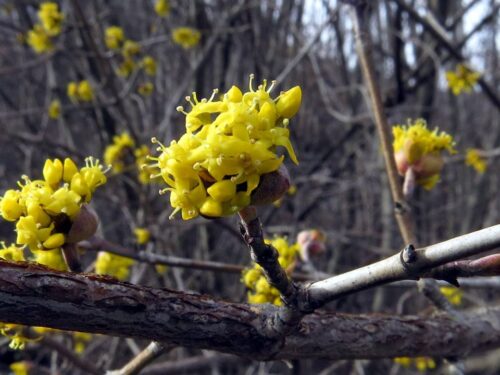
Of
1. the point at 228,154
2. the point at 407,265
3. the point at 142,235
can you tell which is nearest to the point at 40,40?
the point at 142,235

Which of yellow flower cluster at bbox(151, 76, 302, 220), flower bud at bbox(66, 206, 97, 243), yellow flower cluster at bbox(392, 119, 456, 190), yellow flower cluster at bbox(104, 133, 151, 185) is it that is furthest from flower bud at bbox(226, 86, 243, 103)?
yellow flower cluster at bbox(104, 133, 151, 185)

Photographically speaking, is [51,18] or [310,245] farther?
[51,18]

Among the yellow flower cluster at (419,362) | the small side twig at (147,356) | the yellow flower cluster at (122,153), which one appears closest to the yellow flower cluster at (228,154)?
the small side twig at (147,356)

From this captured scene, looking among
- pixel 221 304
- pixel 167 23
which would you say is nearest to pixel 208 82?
pixel 167 23

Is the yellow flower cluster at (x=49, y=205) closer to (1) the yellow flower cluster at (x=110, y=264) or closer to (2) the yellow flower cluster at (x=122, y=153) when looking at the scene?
(1) the yellow flower cluster at (x=110, y=264)

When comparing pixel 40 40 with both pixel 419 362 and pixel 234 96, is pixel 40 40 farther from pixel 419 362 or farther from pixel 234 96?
pixel 234 96

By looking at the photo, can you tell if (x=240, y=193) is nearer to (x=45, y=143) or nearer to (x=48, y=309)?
(x=48, y=309)

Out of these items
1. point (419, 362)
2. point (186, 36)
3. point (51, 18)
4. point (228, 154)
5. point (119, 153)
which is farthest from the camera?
point (186, 36)
